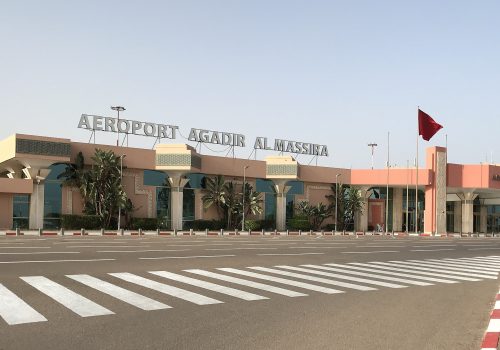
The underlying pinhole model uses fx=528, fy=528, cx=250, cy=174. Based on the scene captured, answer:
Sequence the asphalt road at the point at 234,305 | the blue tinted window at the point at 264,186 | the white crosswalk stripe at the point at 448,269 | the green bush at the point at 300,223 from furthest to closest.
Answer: the blue tinted window at the point at 264,186, the green bush at the point at 300,223, the white crosswalk stripe at the point at 448,269, the asphalt road at the point at 234,305

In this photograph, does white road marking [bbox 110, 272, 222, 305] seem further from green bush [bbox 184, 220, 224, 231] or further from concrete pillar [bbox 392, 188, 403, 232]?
concrete pillar [bbox 392, 188, 403, 232]

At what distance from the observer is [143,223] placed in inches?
1886

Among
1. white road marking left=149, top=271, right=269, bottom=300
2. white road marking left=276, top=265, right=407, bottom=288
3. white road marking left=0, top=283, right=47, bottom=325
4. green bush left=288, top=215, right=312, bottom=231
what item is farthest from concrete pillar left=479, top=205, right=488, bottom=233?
white road marking left=0, top=283, right=47, bottom=325

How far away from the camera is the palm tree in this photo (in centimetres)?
5225

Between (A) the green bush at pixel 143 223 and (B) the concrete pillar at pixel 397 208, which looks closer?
(A) the green bush at pixel 143 223

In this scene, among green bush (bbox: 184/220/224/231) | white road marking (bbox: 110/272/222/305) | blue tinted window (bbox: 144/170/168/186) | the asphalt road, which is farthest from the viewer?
green bush (bbox: 184/220/224/231)

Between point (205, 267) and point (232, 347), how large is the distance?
32.7 feet

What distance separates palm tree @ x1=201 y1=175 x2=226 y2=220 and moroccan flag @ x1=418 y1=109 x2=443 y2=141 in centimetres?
2139

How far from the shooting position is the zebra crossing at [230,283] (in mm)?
10406

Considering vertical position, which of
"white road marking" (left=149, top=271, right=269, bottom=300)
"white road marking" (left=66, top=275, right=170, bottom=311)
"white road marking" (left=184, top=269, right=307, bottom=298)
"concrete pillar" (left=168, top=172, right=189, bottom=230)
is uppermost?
"concrete pillar" (left=168, top=172, right=189, bottom=230)

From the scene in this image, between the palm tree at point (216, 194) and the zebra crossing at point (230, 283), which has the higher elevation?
the palm tree at point (216, 194)

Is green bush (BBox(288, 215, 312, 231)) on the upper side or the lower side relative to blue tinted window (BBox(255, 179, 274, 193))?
lower

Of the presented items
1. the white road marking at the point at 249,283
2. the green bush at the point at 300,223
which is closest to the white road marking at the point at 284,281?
the white road marking at the point at 249,283

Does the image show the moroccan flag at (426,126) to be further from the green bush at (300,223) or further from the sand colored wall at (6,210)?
the sand colored wall at (6,210)
